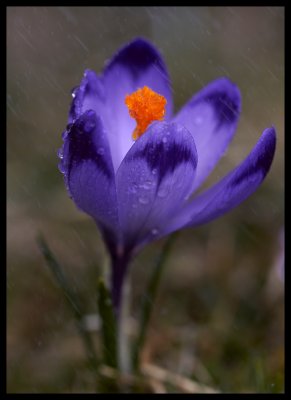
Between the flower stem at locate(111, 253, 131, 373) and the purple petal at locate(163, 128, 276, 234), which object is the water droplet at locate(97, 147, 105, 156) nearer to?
the purple petal at locate(163, 128, 276, 234)

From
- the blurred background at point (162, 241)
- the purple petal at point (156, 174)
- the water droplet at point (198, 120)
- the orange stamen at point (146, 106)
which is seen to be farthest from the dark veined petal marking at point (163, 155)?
the blurred background at point (162, 241)

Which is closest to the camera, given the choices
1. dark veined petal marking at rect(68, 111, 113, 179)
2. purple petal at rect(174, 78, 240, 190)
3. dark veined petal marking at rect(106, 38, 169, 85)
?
dark veined petal marking at rect(68, 111, 113, 179)

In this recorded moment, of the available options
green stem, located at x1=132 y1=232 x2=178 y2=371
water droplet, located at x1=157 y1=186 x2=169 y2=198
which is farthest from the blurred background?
water droplet, located at x1=157 y1=186 x2=169 y2=198

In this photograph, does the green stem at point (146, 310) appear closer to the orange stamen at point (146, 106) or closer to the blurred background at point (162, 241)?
the blurred background at point (162, 241)

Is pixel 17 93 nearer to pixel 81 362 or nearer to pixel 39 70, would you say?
pixel 39 70

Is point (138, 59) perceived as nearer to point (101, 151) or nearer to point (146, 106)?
point (146, 106)

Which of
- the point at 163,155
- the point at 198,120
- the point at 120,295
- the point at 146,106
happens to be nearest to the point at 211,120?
the point at 198,120
